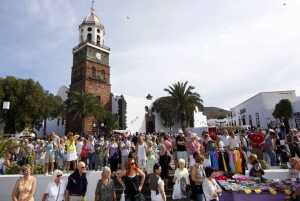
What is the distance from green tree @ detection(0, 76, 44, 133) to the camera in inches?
917

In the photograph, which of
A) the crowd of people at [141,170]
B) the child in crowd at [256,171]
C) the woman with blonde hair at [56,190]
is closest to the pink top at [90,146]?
the crowd of people at [141,170]

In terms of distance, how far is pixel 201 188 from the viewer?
5.01 metres

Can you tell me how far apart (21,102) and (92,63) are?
34.2 ft

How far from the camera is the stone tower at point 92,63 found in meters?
28.8

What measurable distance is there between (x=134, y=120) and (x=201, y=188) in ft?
93.2

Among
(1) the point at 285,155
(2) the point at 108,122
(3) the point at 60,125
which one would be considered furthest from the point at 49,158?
(3) the point at 60,125

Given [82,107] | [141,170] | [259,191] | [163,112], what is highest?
[163,112]

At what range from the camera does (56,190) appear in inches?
176

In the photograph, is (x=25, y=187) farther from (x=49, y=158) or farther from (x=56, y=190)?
(x=49, y=158)

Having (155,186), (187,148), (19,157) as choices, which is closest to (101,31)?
(19,157)

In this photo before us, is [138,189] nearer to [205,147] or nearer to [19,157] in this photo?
[205,147]

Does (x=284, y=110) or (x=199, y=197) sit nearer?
(x=199, y=197)

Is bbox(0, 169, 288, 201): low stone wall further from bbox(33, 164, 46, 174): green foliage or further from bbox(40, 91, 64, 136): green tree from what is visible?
bbox(40, 91, 64, 136): green tree

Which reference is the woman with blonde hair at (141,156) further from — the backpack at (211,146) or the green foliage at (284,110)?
the green foliage at (284,110)
